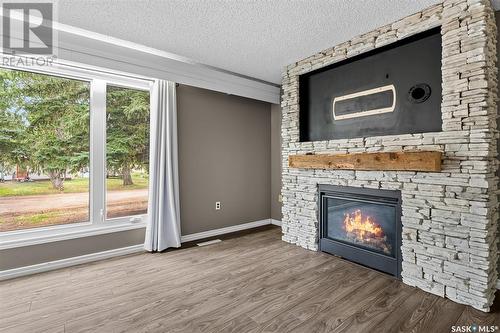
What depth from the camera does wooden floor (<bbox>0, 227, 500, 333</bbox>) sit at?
187cm

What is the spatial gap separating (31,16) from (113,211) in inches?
87.9

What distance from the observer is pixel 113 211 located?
3.34m

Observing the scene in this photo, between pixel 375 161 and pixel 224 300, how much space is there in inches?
77.3

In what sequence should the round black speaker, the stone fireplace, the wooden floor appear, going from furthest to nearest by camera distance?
the round black speaker, the stone fireplace, the wooden floor

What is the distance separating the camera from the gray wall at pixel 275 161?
186 inches

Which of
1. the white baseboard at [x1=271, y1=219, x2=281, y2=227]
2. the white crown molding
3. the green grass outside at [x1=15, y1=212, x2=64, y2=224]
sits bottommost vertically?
the white baseboard at [x1=271, y1=219, x2=281, y2=227]

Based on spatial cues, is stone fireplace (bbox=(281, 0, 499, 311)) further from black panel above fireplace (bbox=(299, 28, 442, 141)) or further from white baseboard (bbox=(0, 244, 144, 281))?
white baseboard (bbox=(0, 244, 144, 281))

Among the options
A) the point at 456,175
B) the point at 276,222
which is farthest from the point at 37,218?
the point at 456,175

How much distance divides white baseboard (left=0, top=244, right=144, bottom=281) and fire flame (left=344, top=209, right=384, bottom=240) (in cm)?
270

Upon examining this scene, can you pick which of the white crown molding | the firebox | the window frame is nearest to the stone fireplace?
the firebox

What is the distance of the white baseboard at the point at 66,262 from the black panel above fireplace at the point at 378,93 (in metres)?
2.78

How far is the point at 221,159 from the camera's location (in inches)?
165

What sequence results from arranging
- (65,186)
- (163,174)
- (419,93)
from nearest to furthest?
(419,93)
(65,186)
(163,174)

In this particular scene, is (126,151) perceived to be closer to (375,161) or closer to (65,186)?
(65,186)
